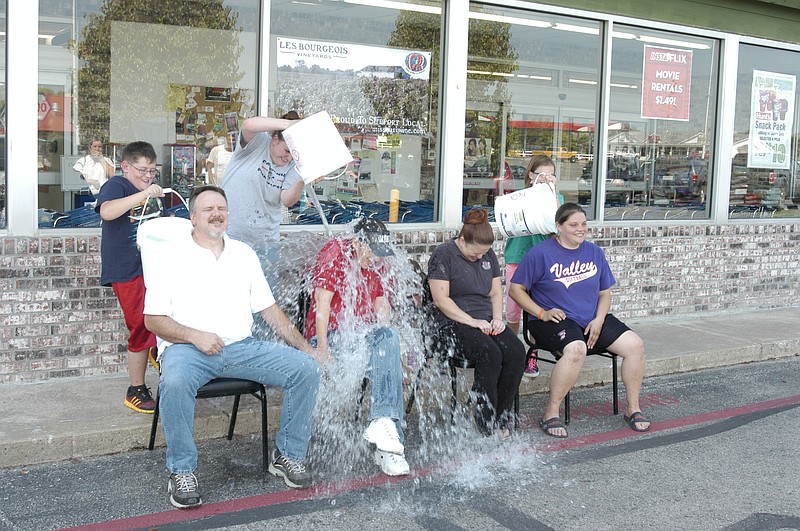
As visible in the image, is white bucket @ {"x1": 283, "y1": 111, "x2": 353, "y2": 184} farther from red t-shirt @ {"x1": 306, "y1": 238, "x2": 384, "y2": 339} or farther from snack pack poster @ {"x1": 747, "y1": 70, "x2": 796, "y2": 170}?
snack pack poster @ {"x1": 747, "y1": 70, "x2": 796, "y2": 170}

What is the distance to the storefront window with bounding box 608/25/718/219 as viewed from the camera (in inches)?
350

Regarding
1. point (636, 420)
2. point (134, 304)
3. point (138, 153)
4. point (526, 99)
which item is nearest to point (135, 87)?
point (138, 153)

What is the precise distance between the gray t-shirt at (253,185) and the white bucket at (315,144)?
0.44 meters

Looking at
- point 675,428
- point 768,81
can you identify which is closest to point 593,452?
point 675,428

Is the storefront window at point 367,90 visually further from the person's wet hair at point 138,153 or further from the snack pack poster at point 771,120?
the snack pack poster at point 771,120

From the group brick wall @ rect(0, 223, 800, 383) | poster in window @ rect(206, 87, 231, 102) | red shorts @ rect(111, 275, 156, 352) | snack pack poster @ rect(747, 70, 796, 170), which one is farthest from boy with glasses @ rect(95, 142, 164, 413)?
snack pack poster @ rect(747, 70, 796, 170)

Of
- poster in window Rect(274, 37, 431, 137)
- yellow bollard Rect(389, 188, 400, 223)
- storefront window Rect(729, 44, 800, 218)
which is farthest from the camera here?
storefront window Rect(729, 44, 800, 218)

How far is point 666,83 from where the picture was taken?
9148 mm

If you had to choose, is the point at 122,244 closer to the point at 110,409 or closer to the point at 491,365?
the point at 110,409

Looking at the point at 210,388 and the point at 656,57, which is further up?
→ the point at 656,57

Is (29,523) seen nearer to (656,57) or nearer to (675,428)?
(675,428)

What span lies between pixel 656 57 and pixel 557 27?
1.24 m

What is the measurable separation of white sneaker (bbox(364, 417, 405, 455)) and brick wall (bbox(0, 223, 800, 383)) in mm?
2275

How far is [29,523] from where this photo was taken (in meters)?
4.04
